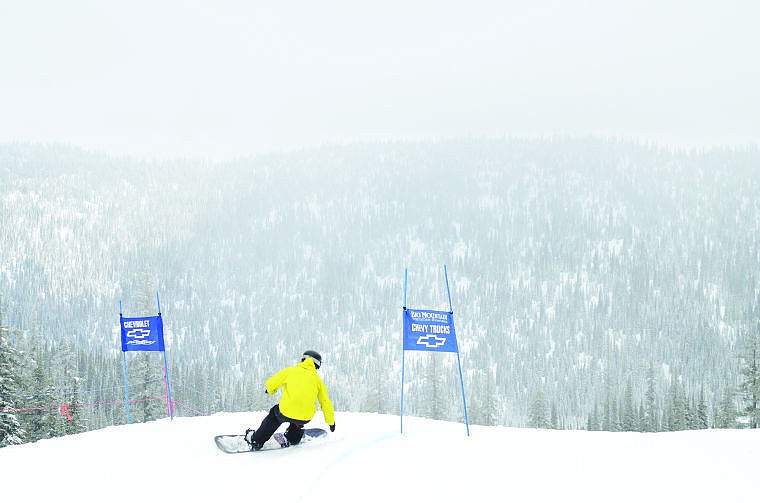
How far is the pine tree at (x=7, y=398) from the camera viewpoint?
22.2m

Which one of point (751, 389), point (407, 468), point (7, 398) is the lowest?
point (751, 389)

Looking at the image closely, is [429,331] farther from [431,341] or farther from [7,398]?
[7,398]

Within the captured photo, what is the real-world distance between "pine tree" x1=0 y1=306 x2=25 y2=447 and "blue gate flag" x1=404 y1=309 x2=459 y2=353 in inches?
711

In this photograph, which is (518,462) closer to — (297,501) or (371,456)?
(371,456)

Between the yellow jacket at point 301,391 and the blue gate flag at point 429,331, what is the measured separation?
2.07 m

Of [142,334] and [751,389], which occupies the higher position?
[142,334]

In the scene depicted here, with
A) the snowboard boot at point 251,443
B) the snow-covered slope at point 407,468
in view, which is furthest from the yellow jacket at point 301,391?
the snowboard boot at point 251,443

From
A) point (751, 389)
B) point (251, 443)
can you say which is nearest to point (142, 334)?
point (251, 443)

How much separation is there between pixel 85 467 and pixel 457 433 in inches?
257

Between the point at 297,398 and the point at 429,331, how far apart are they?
9.98 ft

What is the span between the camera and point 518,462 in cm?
892

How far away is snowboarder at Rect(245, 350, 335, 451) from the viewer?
392 inches

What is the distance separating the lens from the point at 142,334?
15484 millimetres

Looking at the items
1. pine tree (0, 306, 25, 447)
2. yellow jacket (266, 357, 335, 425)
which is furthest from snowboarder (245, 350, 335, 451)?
pine tree (0, 306, 25, 447)
